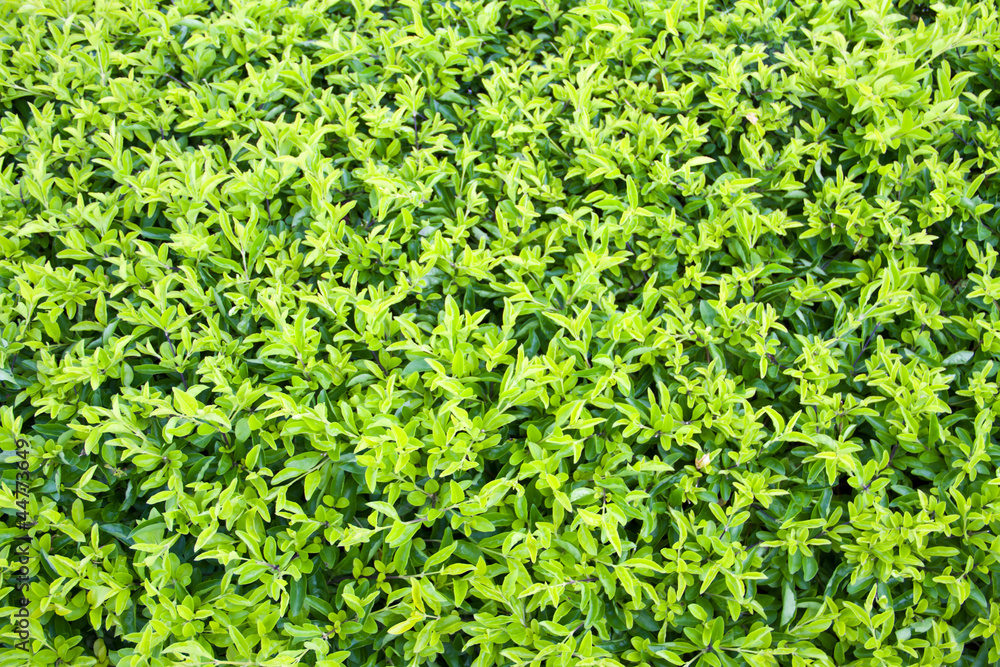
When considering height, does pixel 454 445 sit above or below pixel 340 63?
below

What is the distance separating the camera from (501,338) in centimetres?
203

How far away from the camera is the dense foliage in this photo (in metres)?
1.81

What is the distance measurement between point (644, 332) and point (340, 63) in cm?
166

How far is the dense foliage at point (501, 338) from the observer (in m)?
1.81

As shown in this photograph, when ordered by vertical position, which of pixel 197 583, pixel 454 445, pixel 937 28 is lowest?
pixel 197 583

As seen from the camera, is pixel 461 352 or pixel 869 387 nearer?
pixel 461 352

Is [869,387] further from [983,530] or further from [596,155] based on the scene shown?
[596,155]

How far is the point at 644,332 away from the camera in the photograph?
2.04 metres

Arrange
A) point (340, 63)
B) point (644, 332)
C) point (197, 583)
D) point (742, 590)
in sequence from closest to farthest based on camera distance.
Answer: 1. point (742, 590)
2. point (197, 583)
3. point (644, 332)
4. point (340, 63)

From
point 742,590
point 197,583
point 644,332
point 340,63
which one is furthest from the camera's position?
point 340,63

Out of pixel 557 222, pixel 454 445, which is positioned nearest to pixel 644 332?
pixel 557 222

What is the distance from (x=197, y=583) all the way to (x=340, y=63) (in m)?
1.97

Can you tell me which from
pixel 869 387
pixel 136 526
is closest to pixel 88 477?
pixel 136 526

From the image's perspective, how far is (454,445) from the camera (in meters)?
1.83
